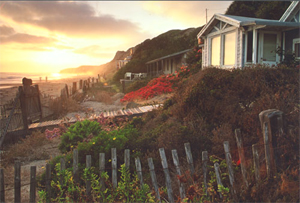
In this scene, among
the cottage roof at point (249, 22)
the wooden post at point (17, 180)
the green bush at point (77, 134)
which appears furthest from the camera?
the cottage roof at point (249, 22)

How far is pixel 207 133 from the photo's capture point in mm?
5707

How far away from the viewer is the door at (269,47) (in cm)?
1297

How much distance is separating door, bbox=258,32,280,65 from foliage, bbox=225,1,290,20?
14627 millimetres

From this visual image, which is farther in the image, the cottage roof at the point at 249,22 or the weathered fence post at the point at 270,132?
the cottage roof at the point at 249,22

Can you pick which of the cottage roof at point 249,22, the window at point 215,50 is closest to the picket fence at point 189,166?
the cottage roof at point 249,22

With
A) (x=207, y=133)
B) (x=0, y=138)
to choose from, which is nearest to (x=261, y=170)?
(x=207, y=133)

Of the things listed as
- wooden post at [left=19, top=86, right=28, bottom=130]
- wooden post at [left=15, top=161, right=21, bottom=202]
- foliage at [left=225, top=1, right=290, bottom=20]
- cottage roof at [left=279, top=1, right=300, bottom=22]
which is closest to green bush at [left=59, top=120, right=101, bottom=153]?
wooden post at [left=15, top=161, right=21, bottom=202]

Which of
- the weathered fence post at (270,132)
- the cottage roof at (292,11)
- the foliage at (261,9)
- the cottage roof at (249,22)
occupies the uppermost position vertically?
the foliage at (261,9)

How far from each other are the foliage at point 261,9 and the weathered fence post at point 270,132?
2552 cm

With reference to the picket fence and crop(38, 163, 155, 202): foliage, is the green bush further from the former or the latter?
the picket fence

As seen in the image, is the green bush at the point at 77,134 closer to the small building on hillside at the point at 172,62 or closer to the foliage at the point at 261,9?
the small building on hillside at the point at 172,62

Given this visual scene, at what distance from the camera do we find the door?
12969 millimetres

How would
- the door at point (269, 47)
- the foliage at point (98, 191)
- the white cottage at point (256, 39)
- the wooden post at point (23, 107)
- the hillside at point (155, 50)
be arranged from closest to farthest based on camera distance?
the foliage at point (98, 191), the wooden post at point (23, 107), the white cottage at point (256, 39), the door at point (269, 47), the hillside at point (155, 50)

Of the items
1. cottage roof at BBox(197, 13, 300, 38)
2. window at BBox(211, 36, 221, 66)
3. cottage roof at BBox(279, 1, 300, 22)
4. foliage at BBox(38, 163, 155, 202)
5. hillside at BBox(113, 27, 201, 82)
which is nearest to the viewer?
foliage at BBox(38, 163, 155, 202)
